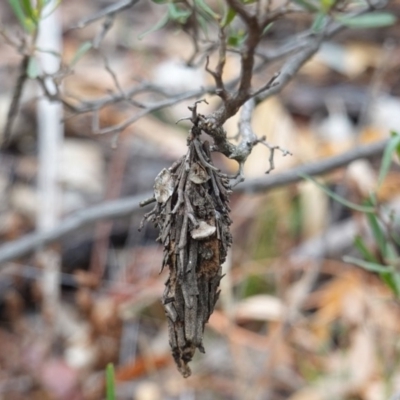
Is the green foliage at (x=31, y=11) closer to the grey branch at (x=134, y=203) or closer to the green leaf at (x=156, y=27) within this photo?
the green leaf at (x=156, y=27)

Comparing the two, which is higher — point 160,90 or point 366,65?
point 366,65

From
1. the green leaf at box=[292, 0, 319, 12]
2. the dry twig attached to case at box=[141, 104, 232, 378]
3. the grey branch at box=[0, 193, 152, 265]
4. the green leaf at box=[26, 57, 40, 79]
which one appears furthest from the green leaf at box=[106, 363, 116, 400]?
the grey branch at box=[0, 193, 152, 265]

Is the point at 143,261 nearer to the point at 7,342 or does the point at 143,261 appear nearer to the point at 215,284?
the point at 7,342

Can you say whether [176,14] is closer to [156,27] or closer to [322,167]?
[156,27]

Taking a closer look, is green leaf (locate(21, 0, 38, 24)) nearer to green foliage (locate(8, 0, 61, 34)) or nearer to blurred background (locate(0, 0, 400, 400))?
green foliage (locate(8, 0, 61, 34))

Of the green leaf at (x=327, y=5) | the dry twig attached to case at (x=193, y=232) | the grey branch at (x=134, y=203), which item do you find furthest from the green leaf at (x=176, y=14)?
the grey branch at (x=134, y=203)

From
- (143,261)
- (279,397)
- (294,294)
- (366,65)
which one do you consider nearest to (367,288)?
(294,294)

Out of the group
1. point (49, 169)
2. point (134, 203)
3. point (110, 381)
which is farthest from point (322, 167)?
point (49, 169)
